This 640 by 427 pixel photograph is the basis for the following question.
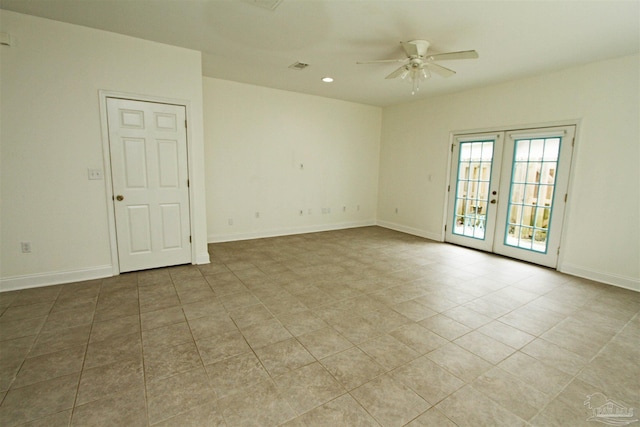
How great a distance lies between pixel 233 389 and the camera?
6.18ft

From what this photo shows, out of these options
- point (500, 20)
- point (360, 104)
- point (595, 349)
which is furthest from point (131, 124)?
point (595, 349)

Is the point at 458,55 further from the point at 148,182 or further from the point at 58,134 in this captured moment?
the point at 58,134

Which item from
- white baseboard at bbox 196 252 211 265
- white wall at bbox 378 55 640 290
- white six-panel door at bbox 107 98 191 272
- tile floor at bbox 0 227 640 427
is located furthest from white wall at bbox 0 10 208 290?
white wall at bbox 378 55 640 290

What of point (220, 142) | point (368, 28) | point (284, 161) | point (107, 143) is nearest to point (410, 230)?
point (284, 161)

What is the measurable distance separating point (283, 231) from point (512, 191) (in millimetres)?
4139

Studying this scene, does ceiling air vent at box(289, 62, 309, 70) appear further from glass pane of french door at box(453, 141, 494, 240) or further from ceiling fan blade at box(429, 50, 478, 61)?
glass pane of french door at box(453, 141, 494, 240)

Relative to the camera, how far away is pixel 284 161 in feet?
19.4

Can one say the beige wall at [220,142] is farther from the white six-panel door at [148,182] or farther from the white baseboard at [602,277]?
the white six-panel door at [148,182]

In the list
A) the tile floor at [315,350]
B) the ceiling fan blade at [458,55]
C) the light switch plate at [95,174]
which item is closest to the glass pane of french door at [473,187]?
the tile floor at [315,350]

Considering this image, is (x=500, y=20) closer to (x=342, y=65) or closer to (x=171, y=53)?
(x=342, y=65)

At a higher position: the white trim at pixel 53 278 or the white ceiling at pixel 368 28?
the white ceiling at pixel 368 28

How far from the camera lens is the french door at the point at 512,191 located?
424 centimetres

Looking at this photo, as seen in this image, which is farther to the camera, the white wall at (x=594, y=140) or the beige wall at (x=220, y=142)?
the white wall at (x=594, y=140)

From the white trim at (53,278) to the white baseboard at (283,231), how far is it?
186cm
